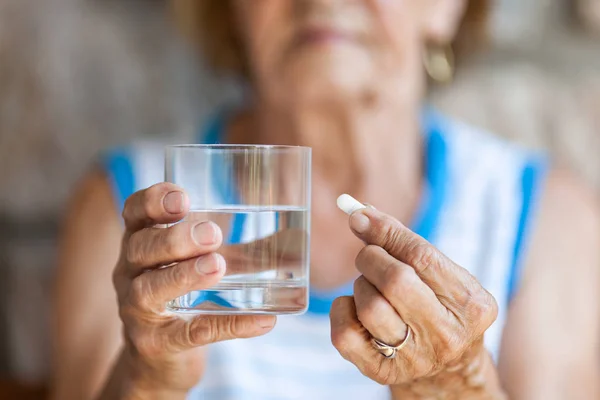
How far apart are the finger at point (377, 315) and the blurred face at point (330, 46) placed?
0.47 metres

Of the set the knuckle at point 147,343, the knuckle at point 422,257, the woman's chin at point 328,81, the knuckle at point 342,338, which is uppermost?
the woman's chin at point 328,81

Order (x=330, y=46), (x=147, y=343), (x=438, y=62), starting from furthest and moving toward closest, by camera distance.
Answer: (x=438, y=62)
(x=330, y=46)
(x=147, y=343)

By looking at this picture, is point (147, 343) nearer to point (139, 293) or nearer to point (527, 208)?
point (139, 293)

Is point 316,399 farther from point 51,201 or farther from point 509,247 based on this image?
point 51,201

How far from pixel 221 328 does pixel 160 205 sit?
0.11 metres

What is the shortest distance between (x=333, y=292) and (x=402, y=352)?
43cm

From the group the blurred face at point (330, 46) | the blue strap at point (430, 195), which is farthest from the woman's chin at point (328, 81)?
the blue strap at point (430, 195)

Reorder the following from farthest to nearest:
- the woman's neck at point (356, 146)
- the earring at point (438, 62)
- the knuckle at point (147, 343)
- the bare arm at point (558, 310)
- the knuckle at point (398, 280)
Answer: the earring at point (438, 62) → the woman's neck at point (356, 146) → the bare arm at point (558, 310) → the knuckle at point (147, 343) → the knuckle at point (398, 280)

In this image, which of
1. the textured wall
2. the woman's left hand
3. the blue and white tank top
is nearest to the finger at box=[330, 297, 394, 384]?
the woman's left hand

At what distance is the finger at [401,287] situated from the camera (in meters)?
0.51

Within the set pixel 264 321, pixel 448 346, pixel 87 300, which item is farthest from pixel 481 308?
pixel 87 300

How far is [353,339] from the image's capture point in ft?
1.80

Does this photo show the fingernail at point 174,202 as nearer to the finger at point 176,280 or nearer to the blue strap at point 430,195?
the finger at point 176,280

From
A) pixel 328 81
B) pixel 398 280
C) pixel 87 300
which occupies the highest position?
pixel 328 81
